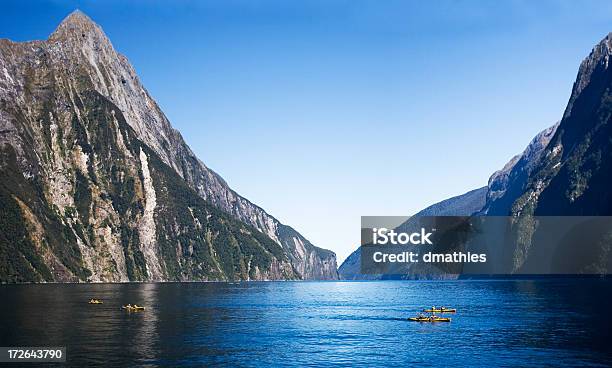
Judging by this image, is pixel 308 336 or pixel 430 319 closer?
pixel 308 336

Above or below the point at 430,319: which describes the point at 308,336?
below

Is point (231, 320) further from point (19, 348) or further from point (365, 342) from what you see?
point (19, 348)

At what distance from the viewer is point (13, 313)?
131m

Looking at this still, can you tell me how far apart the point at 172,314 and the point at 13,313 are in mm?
30919

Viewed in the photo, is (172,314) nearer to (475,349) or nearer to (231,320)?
(231,320)

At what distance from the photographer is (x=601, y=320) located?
4838 inches

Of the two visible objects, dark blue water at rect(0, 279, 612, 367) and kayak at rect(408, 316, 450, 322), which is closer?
dark blue water at rect(0, 279, 612, 367)

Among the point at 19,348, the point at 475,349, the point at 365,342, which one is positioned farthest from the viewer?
the point at 365,342

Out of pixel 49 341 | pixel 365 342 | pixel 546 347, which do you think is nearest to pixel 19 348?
pixel 49 341

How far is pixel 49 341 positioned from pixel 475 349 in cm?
5742

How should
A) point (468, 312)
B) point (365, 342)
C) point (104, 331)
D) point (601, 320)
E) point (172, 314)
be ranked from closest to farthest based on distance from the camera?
point (365, 342) < point (104, 331) < point (601, 320) < point (172, 314) < point (468, 312)

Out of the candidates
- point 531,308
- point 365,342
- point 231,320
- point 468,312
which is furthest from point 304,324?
point 531,308

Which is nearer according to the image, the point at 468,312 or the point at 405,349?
the point at 405,349

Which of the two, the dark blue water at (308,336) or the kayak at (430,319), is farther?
the kayak at (430,319)
